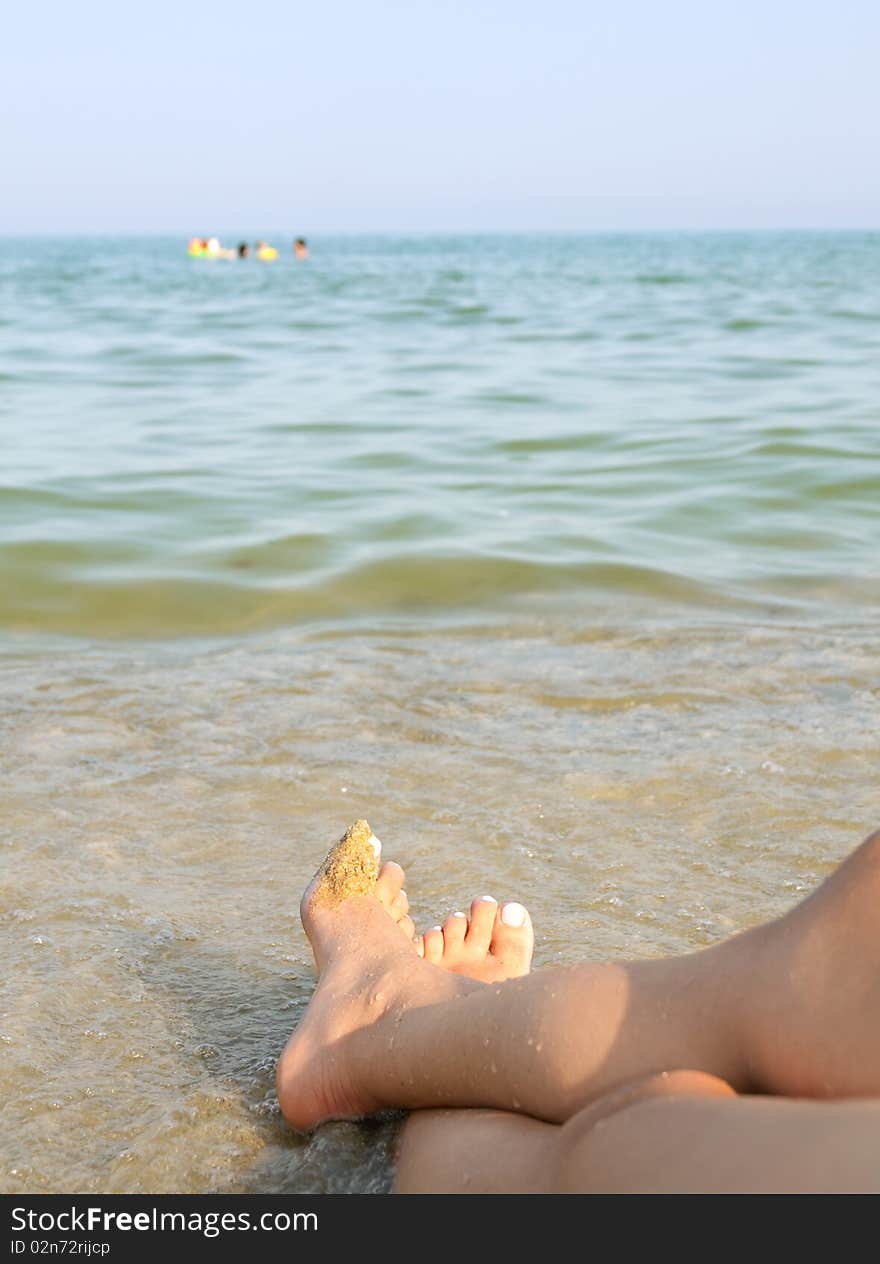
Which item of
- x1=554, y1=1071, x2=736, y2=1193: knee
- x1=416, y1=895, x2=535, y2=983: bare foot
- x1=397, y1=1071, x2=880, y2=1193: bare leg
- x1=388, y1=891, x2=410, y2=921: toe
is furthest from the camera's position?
x1=388, y1=891, x2=410, y2=921: toe

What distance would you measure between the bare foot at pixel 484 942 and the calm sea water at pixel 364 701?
99 mm

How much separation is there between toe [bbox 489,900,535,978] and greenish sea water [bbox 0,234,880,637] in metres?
2.14

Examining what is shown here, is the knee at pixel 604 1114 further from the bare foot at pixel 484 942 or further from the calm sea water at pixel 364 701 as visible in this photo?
the bare foot at pixel 484 942

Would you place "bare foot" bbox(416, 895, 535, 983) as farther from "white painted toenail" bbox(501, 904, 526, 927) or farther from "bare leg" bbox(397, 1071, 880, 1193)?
"bare leg" bbox(397, 1071, 880, 1193)

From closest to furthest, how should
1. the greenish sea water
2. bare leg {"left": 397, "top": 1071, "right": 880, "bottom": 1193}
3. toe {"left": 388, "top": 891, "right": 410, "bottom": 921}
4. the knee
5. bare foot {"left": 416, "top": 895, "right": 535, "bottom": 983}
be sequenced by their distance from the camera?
bare leg {"left": 397, "top": 1071, "right": 880, "bottom": 1193} → the knee → bare foot {"left": 416, "top": 895, "right": 535, "bottom": 983} → toe {"left": 388, "top": 891, "right": 410, "bottom": 921} → the greenish sea water

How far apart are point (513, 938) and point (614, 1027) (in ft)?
2.11

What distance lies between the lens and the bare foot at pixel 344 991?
1.76 m

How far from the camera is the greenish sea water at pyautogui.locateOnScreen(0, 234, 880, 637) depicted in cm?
454

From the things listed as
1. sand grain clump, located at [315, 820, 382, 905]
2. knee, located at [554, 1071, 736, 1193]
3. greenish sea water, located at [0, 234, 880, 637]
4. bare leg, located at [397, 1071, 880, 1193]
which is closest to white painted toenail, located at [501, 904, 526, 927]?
sand grain clump, located at [315, 820, 382, 905]

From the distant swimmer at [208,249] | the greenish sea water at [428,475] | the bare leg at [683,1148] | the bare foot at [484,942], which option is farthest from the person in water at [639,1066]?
the distant swimmer at [208,249]

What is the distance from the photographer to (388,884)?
2252mm

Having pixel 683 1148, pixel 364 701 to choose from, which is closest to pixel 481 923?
pixel 683 1148
